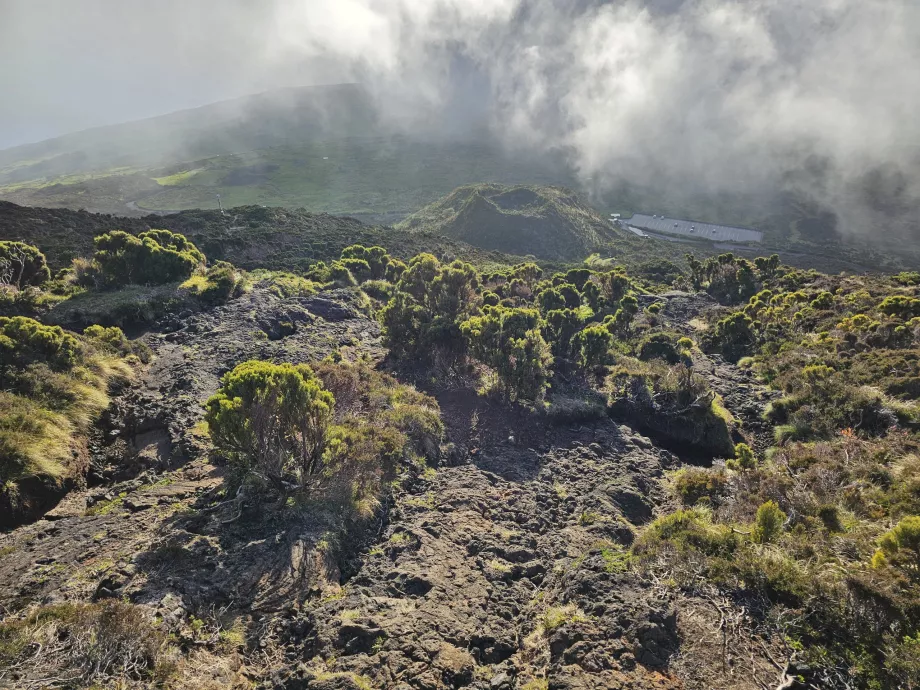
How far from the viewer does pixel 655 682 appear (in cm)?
631

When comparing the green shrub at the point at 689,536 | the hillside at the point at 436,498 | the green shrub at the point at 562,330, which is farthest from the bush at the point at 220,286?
the green shrub at the point at 689,536

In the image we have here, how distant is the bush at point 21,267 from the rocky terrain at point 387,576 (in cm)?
1252

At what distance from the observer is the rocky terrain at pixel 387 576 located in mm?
6824

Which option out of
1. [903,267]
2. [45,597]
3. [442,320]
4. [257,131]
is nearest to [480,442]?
[442,320]

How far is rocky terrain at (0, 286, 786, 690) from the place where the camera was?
682cm

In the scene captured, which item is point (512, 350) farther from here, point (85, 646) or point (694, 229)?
point (694, 229)

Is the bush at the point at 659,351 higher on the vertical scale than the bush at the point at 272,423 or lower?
lower

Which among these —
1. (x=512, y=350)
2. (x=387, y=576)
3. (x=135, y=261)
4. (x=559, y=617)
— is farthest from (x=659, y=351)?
(x=135, y=261)

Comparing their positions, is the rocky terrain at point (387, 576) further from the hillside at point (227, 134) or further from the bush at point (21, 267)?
the hillside at point (227, 134)

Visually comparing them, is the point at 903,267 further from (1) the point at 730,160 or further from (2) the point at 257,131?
(2) the point at 257,131

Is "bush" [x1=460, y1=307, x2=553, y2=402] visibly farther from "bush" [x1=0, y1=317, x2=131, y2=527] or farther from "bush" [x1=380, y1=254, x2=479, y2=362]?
"bush" [x1=0, y1=317, x2=131, y2=527]

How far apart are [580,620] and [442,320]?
50.7ft

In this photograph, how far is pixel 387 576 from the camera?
9328 millimetres

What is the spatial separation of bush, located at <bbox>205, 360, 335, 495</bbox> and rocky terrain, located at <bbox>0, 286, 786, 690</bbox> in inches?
34.8
